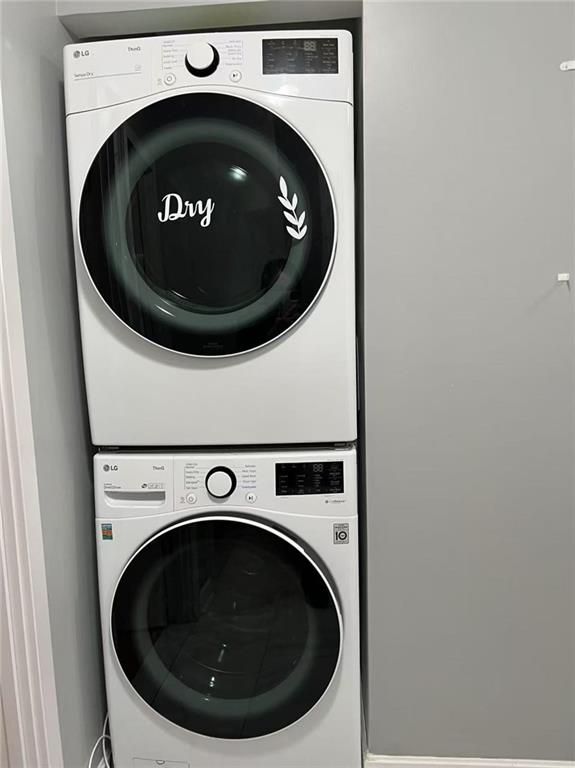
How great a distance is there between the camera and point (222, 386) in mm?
1393

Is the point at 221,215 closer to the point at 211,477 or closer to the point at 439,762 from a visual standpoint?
the point at 211,477

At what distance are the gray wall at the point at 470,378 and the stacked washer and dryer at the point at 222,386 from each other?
0.29 feet

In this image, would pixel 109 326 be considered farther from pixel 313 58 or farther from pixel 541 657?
pixel 541 657

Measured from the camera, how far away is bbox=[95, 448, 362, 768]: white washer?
139 cm

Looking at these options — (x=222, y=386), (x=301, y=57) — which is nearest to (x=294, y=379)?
(x=222, y=386)

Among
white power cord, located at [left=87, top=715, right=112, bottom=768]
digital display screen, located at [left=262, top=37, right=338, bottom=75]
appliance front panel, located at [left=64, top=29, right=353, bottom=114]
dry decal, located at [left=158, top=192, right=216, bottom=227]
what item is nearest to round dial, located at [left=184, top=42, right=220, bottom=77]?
appliance front panel, located at [left=64, top=29, right=353, bottom=114]

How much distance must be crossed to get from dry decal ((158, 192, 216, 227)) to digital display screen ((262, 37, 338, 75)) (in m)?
0.31

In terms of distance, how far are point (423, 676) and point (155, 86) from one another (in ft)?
4.91

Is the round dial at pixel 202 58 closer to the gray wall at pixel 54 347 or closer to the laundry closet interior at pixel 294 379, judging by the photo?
the laundry closet interior at pixel 294 379

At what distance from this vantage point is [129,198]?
1.33m

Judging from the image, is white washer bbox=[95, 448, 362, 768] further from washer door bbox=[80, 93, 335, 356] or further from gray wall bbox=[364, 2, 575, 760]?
washer door bbox=[80, 93, 335, 356]

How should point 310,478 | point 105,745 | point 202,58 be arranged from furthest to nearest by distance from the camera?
1. point 105,745
2. point 310,478
3. point 202,58

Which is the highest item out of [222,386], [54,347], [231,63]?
[231,63]

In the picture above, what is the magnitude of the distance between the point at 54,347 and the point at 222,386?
0.39 metres
